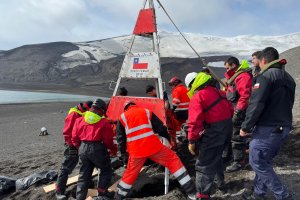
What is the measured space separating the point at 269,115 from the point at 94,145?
7.71ft

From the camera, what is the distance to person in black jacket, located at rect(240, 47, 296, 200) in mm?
3791

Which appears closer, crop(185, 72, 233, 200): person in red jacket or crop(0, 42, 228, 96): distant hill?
crop(185, 72, 233, 200): person in red jacket

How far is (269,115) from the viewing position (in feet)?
12.7

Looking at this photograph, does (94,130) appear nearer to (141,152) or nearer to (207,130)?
(141,152)

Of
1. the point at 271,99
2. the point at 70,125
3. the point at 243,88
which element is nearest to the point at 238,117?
the point at 243,88

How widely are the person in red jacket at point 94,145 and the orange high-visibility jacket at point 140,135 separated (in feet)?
1.82

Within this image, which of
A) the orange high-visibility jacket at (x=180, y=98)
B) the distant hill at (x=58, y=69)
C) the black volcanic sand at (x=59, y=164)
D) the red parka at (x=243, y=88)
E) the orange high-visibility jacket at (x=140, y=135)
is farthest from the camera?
the distant hill at (x=58, y=69)

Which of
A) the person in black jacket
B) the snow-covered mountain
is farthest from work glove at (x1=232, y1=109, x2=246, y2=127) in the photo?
the snow-covered mountain

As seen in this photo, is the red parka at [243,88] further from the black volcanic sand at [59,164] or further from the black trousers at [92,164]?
the black trousers at [92,164]

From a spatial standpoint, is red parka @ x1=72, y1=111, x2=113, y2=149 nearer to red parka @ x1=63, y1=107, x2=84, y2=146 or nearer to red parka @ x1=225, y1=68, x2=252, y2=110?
red parka @ x1=63, y1=107, x2=84, y2=146

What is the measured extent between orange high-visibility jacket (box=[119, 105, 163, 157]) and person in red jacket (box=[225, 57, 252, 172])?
4.80 ft

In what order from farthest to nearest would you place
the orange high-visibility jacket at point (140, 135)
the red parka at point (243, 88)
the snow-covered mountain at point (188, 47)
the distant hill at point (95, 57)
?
the snow-covered mountain at point (188, 47) < the distant hill at point (95, 57) < the red parka at point (243, 88) < the orange high-visibility jacket at point (140, 135)

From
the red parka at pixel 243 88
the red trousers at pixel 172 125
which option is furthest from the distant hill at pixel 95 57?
the red parka at pixel 243 88

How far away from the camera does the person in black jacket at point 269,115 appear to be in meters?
3.79
